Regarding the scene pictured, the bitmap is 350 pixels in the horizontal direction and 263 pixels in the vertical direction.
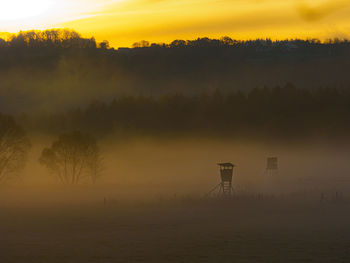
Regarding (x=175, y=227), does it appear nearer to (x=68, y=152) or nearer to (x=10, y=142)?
(x=10, y=142)

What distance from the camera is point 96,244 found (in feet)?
162

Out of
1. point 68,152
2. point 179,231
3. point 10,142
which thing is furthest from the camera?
point 68,152

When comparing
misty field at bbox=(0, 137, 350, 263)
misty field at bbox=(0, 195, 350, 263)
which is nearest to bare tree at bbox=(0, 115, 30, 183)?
misty field at bbox=(0, 137, 350, 263)

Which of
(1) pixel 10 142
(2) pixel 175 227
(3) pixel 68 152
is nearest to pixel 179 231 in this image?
(2) pixel 175 227

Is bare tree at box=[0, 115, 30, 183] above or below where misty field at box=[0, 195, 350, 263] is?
above

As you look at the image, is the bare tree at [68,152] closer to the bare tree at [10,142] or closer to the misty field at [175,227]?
the bare tree at [10,142]

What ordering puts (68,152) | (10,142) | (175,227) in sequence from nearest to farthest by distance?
(175,227) → (10,142) → (68,152)

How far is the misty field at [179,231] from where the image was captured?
44062 millimetres

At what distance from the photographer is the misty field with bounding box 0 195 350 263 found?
44.1 meters

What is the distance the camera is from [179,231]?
57281 mm

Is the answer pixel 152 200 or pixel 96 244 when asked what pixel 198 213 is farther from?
pixel 96 244

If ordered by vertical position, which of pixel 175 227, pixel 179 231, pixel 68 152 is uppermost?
pixel 68 152

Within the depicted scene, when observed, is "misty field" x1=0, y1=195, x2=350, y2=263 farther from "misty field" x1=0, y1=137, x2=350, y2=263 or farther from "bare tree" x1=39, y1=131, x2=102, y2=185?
"bare tree" x1=39, y1=131, x2=102, y2=185

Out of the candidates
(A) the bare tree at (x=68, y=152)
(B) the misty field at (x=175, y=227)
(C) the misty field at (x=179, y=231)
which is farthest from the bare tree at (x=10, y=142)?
(C) the misty field at (x=179, y=231)
